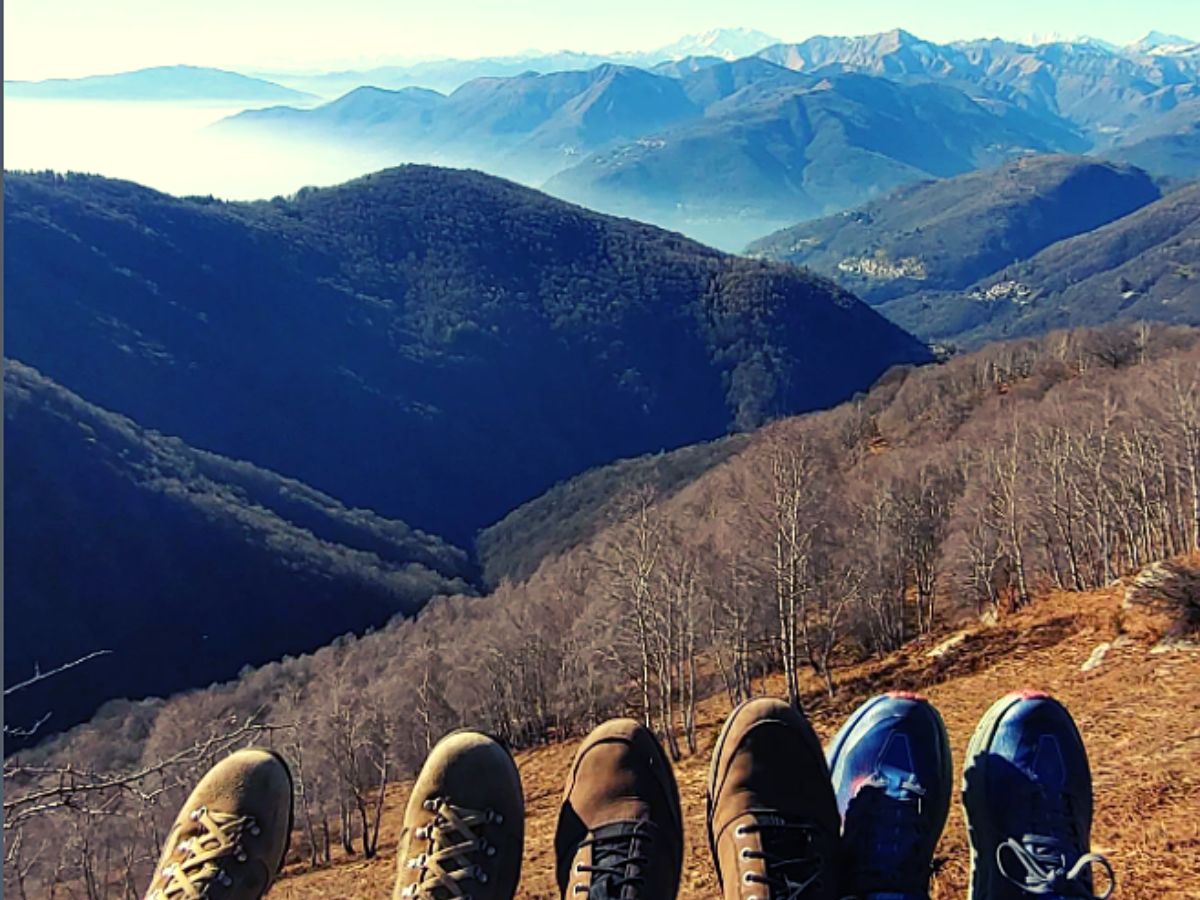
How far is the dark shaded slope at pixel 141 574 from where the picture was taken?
70625 mm

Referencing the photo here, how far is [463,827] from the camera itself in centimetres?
534

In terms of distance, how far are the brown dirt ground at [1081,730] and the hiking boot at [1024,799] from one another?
63 centimetres

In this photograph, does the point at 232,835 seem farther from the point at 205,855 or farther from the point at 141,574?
the point at 141,574

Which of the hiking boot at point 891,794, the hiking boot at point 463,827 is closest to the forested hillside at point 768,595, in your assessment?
the hiking boot at point 891,794

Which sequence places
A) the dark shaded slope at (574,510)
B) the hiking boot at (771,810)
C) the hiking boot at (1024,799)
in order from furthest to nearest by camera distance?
the dark shaded slope at (574,510)
the hiking boot at (1024,799)
the hiking boot at (771,810)

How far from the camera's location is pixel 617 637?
76.0 feet

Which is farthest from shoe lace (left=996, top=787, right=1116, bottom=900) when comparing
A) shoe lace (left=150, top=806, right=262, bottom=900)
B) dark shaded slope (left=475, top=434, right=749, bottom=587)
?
dark shaded slope (left=475, top=434, right=749, bottom=587)

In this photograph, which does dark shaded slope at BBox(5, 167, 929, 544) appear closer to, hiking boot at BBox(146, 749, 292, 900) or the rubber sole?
hiking boot at BBox(146, 749, 292, 900)

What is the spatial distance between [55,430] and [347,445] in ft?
208

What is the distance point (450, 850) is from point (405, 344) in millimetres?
173657

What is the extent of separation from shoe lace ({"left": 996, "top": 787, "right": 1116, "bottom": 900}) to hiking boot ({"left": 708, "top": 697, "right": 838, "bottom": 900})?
2.98ft

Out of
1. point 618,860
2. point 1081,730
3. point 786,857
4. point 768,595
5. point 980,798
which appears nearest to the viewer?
point 786,857

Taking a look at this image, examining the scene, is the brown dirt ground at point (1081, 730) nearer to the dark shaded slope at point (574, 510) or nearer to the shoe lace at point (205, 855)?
the shoe lace at point (205, 855)

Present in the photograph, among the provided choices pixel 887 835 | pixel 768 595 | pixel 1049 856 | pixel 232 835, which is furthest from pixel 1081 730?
pixel 768 595
